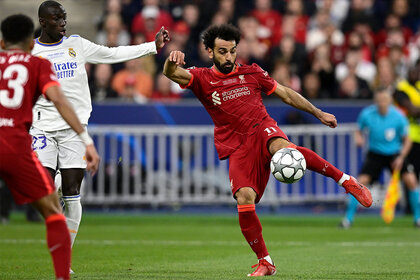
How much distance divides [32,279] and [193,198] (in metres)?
9.67

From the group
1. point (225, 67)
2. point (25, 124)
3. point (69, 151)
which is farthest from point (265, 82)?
point (25, 124)

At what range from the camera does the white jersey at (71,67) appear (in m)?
8.44

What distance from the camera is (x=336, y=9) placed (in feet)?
70.7

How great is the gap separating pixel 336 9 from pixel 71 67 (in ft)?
46.4

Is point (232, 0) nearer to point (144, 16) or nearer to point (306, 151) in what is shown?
point (144, 16)

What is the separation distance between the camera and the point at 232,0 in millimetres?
20422

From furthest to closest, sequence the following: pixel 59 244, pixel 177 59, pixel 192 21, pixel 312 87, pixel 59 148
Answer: pixel 192 21 < pixel 312 87 < pixel 59 148 < pixel 177 59 < pixel 59 244

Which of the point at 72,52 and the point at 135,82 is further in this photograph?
the point at 135,82

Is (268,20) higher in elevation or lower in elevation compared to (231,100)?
higher

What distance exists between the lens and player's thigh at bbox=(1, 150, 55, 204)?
20.0ft

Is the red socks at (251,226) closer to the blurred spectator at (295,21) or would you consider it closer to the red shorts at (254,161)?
the red shorts at (254,161)

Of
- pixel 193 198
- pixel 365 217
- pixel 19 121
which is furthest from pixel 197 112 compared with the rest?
pixel 19 121

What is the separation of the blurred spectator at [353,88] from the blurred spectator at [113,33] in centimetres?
520

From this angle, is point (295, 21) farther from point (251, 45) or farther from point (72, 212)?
point (72, 212)
